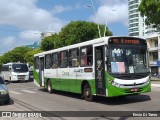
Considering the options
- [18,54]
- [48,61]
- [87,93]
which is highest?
[18,54]

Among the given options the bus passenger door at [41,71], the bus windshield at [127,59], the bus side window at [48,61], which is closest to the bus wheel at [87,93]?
the bus windshield at [127,59]

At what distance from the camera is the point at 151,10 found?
30906 millimetres

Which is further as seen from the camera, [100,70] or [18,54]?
[18,54]

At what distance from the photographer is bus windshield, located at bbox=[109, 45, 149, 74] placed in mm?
14445

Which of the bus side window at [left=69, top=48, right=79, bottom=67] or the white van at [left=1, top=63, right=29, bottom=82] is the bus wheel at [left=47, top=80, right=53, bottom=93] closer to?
the bus side window at [left=69, top=48, right=79, bottom=67]

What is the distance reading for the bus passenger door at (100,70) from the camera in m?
14.7

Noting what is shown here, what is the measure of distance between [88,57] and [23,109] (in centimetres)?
405

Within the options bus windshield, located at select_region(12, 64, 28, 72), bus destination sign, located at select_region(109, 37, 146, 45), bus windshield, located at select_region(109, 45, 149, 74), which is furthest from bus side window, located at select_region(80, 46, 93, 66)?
bus windshield, located at select_region(12, 64, 28, 72)

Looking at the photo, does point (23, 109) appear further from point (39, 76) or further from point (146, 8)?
point (146, 8)

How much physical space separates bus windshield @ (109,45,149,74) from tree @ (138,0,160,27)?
1547 cm

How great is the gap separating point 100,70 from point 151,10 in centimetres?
1752

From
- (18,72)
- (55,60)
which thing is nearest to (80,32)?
(18,72)

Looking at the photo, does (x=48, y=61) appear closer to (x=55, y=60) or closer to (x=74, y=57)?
(x=55, y=60)

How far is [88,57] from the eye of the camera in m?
16.1
